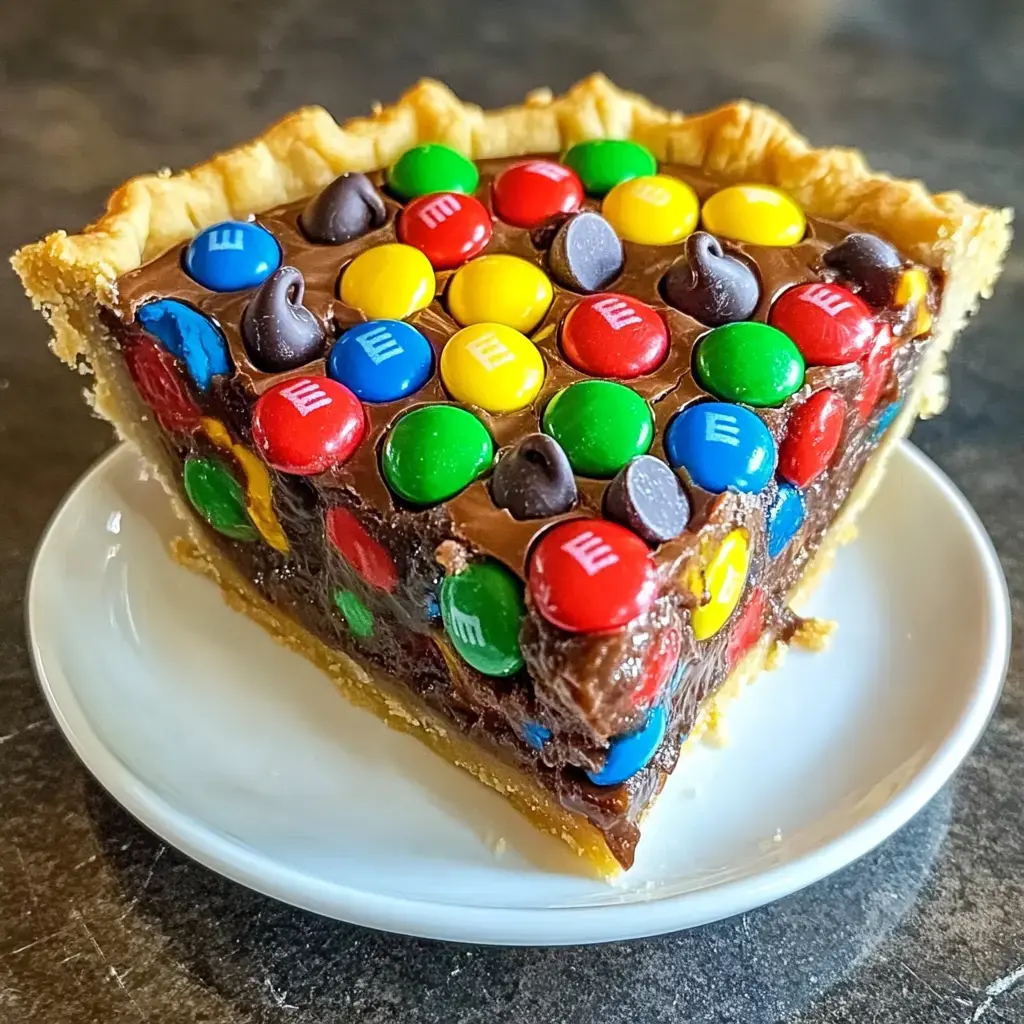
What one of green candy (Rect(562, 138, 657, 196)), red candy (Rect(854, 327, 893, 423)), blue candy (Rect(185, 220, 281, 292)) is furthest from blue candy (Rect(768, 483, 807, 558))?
blue candy (Rect(185, 220, 281, 292))

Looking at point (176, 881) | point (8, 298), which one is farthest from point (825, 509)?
point (8, 298)

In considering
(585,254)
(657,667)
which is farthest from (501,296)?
(657,667)

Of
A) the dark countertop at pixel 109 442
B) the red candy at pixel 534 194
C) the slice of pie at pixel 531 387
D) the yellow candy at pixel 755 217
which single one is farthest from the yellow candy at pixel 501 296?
the dark countertop at pixel 109 442

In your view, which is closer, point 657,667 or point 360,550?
point 657,667

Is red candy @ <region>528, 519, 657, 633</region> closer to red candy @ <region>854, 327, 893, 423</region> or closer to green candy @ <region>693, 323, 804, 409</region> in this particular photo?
green candy @ <region>693, 323, 804, 409</region>

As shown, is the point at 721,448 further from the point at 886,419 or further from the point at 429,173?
the point at 429,173

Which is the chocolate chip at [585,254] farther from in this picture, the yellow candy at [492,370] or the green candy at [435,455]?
the green candy at [435,455]
